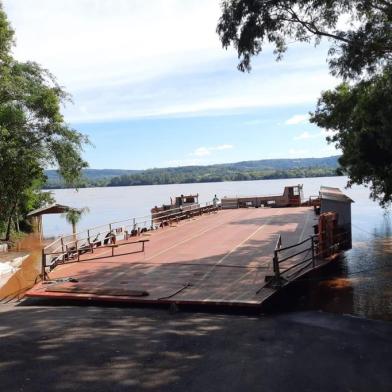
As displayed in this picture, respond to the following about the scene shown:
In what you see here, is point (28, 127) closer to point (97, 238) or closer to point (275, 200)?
point (97, 238)

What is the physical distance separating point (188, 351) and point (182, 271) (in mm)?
7257

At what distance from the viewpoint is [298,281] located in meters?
15.3

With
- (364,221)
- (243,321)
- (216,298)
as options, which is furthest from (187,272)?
(364,221)

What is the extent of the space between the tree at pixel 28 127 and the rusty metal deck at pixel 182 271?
6.97 m

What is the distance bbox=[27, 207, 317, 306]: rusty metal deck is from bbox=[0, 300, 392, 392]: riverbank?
0.77m

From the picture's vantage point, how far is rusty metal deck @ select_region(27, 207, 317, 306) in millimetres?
13766

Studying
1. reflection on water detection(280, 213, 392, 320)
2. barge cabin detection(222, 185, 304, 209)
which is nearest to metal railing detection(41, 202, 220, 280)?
barge cabin detection(222, 185, 304, 209)

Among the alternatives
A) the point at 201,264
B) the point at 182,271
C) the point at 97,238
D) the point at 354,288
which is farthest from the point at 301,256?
the point at 97,238

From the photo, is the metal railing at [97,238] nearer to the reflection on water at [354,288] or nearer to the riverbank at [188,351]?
the riverbank at [188,351]

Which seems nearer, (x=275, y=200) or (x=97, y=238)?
(x=97, y=238)

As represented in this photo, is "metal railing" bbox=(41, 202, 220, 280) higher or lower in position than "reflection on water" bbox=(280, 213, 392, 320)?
higher

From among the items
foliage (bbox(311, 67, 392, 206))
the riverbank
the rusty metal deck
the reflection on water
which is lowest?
the reflection on water

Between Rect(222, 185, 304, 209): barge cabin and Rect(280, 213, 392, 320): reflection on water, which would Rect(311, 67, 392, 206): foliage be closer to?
Rect(280, 213, 392, 320): reflection on water

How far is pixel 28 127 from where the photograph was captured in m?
25.7
